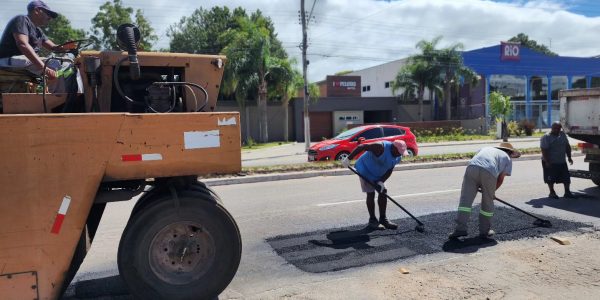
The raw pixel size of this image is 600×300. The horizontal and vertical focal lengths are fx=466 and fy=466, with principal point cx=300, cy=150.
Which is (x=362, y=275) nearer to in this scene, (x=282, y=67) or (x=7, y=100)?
(x=7, y=100)

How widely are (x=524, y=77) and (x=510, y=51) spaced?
12.9 ft

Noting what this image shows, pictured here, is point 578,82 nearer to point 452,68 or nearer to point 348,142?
point 452,68

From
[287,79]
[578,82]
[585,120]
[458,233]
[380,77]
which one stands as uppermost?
[380,77]

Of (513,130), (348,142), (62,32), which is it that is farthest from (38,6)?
(62,32)

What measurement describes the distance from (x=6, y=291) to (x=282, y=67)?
28255 millimetres

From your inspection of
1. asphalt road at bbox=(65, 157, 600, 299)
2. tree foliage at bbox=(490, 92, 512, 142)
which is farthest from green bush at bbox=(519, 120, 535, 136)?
asphalt road at bbox=(65, 157, 600, 299)

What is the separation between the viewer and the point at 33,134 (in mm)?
3182

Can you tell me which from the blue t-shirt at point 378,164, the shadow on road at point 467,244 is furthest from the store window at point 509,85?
the shadow on road at point 467,244

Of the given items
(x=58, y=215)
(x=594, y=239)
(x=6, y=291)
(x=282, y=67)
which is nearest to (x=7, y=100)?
(x=58, y=215)

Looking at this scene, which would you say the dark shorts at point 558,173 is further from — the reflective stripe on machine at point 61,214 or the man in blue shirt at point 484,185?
the reflective stripe on machine at point 61,214

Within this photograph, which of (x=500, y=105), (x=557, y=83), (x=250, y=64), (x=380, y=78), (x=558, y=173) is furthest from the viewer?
(x=380, y=78)

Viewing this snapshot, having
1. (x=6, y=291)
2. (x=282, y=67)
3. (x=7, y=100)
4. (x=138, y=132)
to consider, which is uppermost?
(x=282, y=67)

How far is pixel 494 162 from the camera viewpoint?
603 centimetres

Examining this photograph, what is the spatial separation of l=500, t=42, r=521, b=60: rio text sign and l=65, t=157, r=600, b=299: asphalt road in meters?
33.4
